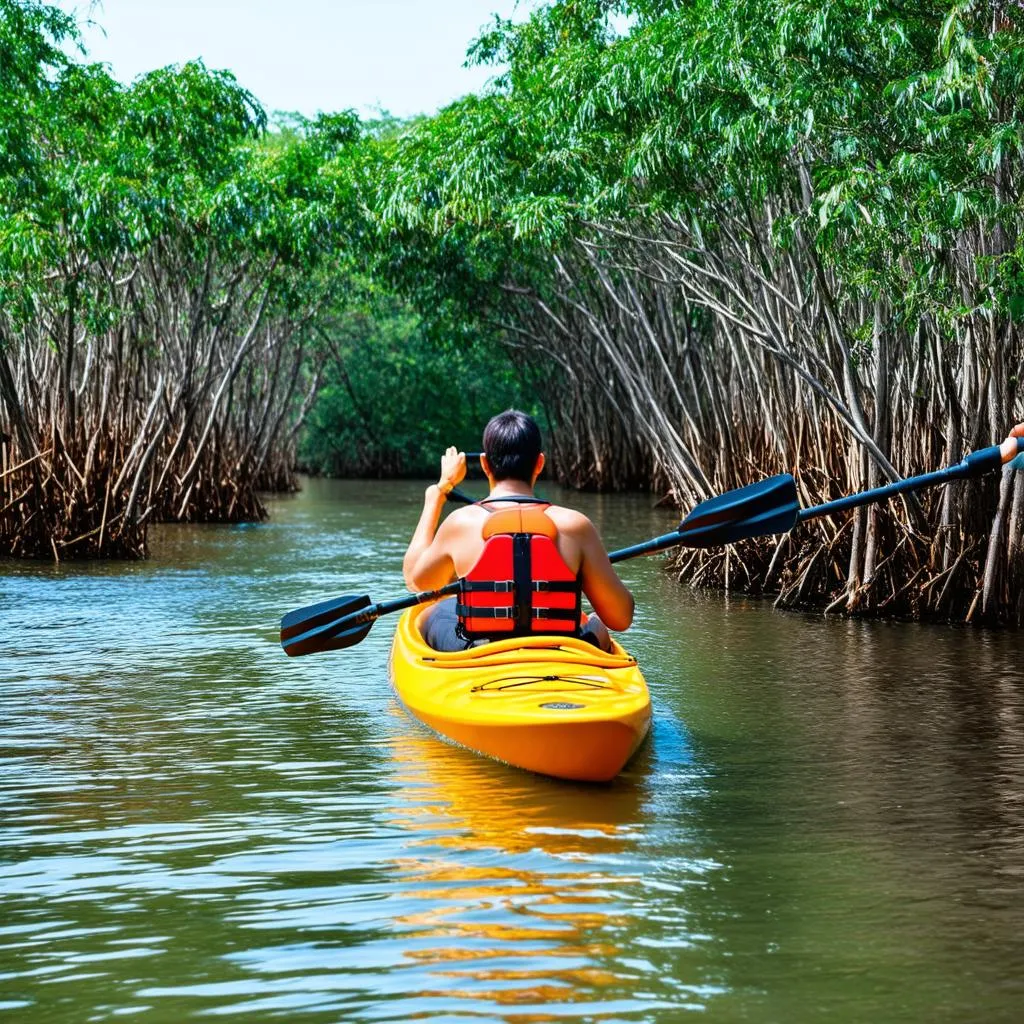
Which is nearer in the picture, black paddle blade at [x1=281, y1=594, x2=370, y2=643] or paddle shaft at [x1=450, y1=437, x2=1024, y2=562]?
paddle shaft at [x1=450, y1=437, x2=1024, y2=562]

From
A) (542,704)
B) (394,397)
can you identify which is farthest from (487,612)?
(394,397)

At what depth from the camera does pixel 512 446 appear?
19.0 feet

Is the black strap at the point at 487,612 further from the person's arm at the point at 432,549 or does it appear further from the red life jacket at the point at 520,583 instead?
the person's arm at the point at 432,549

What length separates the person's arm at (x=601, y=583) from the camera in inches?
229

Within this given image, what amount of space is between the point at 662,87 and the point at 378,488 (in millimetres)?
24303

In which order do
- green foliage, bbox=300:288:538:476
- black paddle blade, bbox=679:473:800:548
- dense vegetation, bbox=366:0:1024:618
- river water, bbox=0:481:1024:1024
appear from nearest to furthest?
river water, bbox=0:481:1024:1024 < black paddle blade, bbox=679:473:800:548 < dense vegetation, bbox=366:0:1024:618 < green foliage, bbox=300:288:538:476

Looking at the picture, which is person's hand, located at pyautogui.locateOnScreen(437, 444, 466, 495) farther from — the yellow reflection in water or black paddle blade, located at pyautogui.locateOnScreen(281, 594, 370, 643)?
the yellow reflection in water

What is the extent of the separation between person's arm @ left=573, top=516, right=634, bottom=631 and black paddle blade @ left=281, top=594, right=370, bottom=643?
140cm

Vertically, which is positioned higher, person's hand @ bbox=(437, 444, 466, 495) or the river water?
person's hand @ bbox=(437, 444, 466, 495)

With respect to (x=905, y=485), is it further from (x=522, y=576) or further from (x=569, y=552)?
(x=522, y=576)

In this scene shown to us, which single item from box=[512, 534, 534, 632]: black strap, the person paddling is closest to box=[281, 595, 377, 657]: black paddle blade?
the person paddling

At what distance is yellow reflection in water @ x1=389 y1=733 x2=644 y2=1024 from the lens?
354 centimetres

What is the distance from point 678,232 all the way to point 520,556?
25.9ft

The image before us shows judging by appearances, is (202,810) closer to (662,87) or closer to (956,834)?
(956,834)
